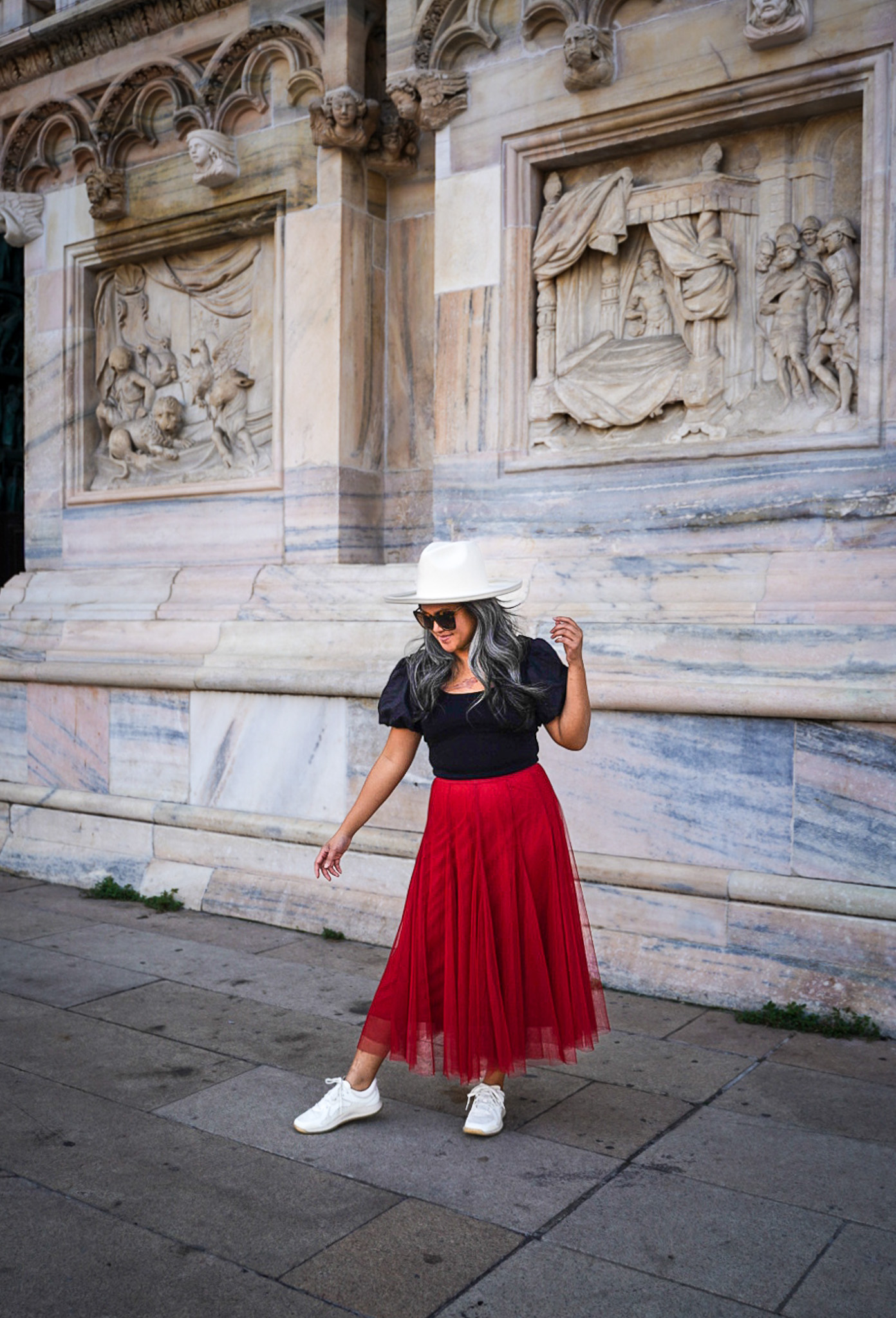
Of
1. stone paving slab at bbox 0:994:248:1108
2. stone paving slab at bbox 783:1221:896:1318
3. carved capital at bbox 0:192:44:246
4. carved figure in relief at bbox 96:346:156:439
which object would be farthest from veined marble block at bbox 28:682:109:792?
stone paving slab at bbox 783:1221:896:1318

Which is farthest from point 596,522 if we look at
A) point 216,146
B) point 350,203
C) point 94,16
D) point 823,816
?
point 94,16

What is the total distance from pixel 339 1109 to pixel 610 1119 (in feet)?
2.76

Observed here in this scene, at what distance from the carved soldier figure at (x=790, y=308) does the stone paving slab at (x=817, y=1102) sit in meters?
2.98

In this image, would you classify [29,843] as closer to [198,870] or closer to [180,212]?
[198,870]

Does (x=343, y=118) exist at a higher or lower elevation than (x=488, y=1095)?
higher

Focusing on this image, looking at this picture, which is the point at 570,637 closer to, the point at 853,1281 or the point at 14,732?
the point at 853,1281

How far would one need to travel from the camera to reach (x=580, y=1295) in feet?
8.76

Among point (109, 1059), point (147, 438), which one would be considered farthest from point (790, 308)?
point (109, 1059)

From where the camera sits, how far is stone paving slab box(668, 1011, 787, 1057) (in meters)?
4.32

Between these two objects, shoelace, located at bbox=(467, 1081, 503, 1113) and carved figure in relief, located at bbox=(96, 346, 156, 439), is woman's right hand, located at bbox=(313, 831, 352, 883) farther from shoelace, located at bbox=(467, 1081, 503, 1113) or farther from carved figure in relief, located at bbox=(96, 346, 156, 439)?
carved figure in relief, located at bbox=(96, 346, 156, 439)

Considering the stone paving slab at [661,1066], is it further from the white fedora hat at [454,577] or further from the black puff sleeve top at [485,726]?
the white fedora hat at [454,577]

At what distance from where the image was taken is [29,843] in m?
7.20

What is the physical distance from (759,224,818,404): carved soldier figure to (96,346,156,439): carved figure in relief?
409cm

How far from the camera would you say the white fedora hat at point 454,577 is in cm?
346
